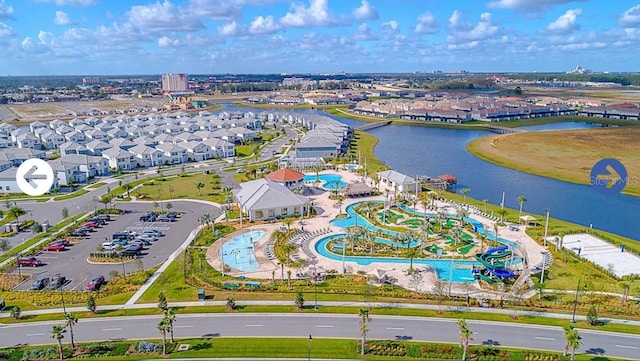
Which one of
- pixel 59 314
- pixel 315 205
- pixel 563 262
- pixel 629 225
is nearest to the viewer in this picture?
pixel 59 314

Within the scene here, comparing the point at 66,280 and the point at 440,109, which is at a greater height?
the point at 440,109

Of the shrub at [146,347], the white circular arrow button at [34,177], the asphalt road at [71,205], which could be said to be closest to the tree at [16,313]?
the shrub at [146,347]

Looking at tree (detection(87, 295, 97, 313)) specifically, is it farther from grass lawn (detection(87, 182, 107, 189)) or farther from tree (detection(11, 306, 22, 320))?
grass lawn (detection(87, 182, 107, 189))

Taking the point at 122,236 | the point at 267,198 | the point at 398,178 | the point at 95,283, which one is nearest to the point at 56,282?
the point at 95,283

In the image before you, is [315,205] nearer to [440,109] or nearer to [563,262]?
[563,262]

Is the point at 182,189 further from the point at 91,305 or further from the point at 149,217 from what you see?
the point at 91,305

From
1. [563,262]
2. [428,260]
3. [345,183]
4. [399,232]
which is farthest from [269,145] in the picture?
[563,262]

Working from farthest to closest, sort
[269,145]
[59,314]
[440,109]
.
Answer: [440,109] → [269,145] → [59,314]
